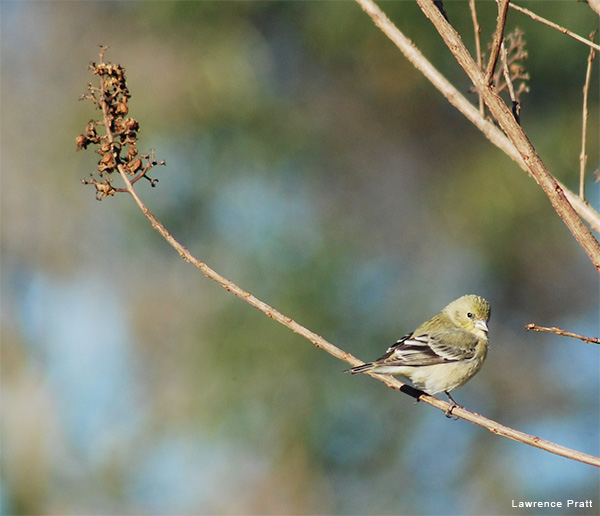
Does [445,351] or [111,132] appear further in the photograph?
[445,351]

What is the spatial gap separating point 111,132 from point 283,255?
7.26 meters

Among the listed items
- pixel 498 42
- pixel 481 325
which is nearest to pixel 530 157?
pixel 498 42

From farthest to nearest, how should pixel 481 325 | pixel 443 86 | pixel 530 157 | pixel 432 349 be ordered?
1. pixel 481 325
2. pixel 432 349
3. pixel 443 86
4. pixel 530 157

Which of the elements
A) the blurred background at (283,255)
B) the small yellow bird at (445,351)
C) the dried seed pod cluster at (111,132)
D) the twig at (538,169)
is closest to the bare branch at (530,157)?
the twig at (538,169)

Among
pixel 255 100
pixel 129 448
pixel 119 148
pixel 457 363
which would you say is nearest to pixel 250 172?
pixel 255 100

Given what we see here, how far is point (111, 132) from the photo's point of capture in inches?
81.7

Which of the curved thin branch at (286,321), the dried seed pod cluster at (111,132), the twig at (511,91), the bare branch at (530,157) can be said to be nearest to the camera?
the bare branch at (530,157)

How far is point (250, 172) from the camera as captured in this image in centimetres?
964

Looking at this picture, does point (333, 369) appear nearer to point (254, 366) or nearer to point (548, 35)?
point (254, 366)

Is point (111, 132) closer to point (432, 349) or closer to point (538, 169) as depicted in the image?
point (538, 169)

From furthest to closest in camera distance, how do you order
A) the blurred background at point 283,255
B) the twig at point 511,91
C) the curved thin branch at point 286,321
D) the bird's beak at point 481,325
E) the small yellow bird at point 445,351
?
the blurred background at point 283,255
the bird's beak at point 481,325
the small yellow bird at point 445,351
the twig at point 511,91
the curved thin branch at point 286,321

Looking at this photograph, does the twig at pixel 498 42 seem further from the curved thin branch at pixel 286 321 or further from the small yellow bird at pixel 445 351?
the small yellow bird at pixel 445 351

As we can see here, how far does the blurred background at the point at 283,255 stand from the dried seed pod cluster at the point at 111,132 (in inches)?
269

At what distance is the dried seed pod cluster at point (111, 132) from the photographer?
202cm
